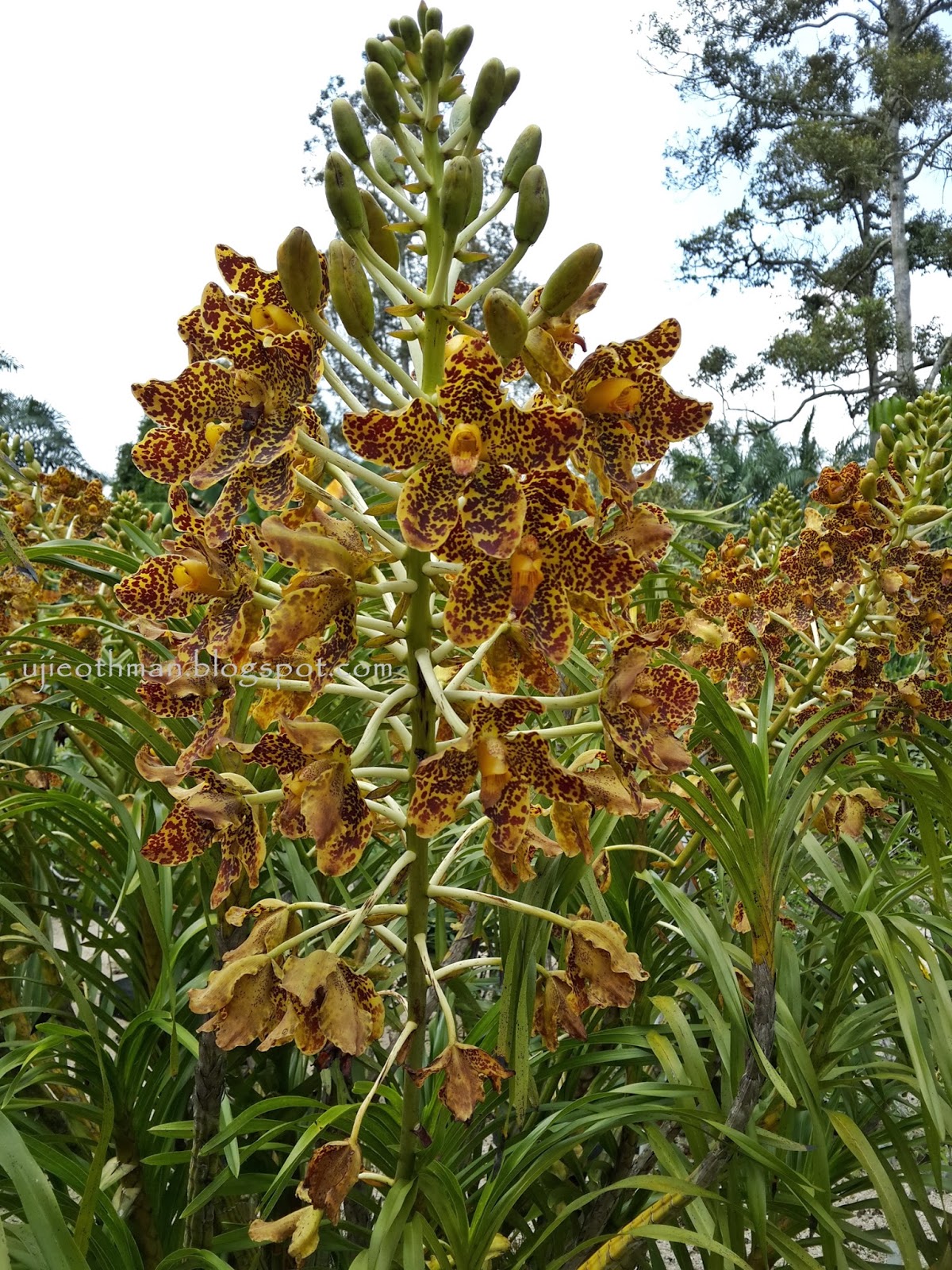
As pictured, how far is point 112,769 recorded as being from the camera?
6.29 feet

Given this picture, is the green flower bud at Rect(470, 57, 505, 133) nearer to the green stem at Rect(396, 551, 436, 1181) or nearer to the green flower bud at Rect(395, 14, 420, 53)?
the green flower bud at Rect(395, 14, 420, 53)

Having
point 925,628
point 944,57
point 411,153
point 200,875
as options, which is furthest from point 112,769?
point 944,57

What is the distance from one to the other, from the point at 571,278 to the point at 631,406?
0.43 ft

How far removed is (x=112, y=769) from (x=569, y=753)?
109cm

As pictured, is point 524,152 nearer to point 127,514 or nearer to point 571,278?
point 571,278

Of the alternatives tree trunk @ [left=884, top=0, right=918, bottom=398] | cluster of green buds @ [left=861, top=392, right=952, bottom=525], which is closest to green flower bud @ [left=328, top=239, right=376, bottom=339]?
cluster of green buds @ [left=861, top=392, right=952, bottom=525]

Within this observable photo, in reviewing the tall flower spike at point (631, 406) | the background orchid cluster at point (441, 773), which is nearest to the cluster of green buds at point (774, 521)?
the background orchid cluster at point (441, 773)

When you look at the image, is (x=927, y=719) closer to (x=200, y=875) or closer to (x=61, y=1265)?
(x=200, y=875)

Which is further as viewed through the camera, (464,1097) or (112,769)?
(112,769)

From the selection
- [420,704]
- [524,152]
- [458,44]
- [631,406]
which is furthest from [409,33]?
[420,704]

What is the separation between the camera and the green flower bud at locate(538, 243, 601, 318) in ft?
2.72

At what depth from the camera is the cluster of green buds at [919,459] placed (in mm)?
1660

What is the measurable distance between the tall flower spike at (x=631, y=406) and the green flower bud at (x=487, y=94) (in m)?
0.28

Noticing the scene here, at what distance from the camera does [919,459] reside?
1754 millimetres
